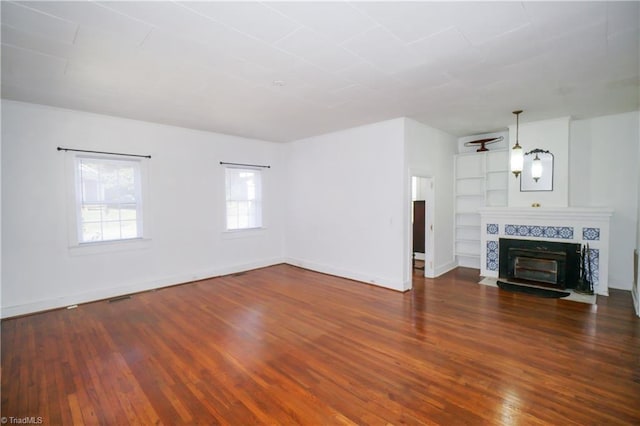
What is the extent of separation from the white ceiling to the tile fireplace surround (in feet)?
5.19

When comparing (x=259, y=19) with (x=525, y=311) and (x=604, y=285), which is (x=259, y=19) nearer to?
(x=525, y=311)

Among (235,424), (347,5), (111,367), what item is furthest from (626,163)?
(111,367)

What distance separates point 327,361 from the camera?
271 cm

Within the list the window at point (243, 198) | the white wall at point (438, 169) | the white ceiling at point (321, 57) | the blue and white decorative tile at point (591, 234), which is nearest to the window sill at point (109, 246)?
the window at point (243, 198)

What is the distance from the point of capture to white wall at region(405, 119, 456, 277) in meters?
4.88

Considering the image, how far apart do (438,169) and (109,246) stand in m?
5.67

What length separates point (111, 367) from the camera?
2643 mm

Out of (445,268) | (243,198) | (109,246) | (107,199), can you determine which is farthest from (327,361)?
(243,198)

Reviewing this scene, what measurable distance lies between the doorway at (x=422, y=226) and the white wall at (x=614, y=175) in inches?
92.7

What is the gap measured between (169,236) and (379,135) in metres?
3.94

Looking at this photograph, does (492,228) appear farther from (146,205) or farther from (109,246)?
(109,246)

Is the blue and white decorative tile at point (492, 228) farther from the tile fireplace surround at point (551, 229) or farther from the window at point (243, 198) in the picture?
the window at point (243, 198)

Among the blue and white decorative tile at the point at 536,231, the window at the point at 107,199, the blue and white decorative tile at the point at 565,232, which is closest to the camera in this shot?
the window at the point at 107,199

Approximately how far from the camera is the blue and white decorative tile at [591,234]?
176 inches
